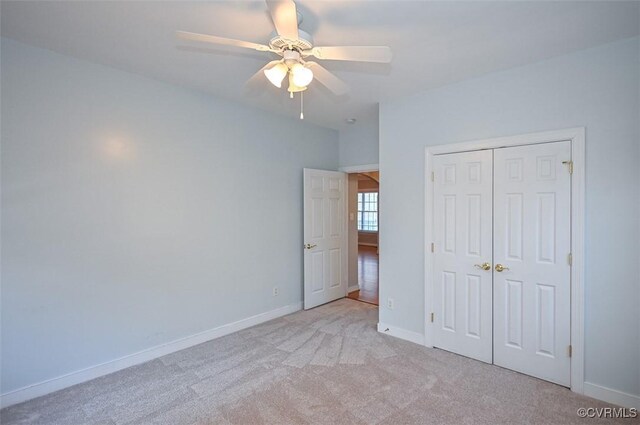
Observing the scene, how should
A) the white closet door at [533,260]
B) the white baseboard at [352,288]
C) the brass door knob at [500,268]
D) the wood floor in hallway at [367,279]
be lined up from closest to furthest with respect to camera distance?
the white closet door at [533,260], the brass door knob at [500,268], the wood floor in hallway at [367,279], the white baseboard at [352,288]

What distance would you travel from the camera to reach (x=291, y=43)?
1.86 meters

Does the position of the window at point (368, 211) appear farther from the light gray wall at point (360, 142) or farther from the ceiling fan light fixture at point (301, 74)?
the ceiling fan light fixture at point (301, 74)

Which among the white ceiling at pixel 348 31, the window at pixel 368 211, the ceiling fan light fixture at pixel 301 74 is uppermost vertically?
the white ceiling at pixel 348 31

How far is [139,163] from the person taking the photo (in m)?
3.03

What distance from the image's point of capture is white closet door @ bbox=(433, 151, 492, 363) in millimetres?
2998

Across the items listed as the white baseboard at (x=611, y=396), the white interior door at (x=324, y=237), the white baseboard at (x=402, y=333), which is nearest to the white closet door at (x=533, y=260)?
the white baseboard at (x=611, y=396)

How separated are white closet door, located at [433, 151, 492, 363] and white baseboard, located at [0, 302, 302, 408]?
2168 mm

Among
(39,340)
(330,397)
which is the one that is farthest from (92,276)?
(330,397)

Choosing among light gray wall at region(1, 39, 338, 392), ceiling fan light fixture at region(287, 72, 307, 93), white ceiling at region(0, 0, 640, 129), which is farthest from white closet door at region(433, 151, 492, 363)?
light gray wall at region(1, 39, 338, 392)

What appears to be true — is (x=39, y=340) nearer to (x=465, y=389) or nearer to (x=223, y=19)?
(x=223, y=19)

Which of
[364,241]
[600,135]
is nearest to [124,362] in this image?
[600,135]

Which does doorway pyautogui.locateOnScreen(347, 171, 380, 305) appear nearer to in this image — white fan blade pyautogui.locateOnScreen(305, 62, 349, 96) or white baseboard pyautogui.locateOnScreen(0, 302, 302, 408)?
white baseboard pyautogui.locateOnScreen(0, 302, 302, 408)

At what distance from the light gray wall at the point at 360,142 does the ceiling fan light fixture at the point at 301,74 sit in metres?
2.47

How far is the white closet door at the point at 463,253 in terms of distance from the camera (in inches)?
118
